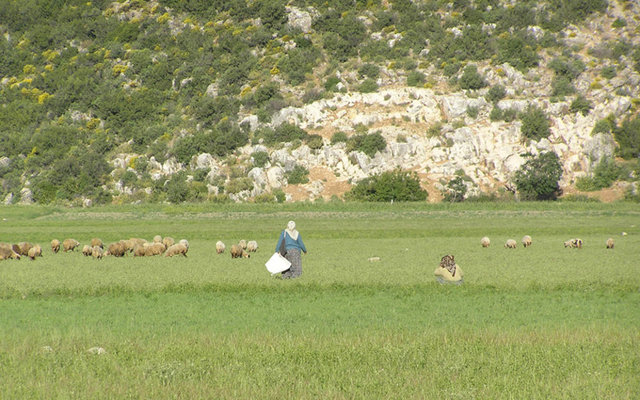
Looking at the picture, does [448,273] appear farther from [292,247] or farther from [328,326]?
[328,326]

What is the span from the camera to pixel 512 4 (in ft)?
438

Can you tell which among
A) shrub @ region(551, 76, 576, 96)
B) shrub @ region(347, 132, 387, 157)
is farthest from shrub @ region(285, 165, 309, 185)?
shrub @ region(551, 76, 576, 96)

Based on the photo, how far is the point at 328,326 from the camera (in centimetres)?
1791

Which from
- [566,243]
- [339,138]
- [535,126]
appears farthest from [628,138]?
[566,243]

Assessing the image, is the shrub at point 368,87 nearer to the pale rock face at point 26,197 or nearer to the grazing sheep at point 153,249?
the pale rock face at point 26,197

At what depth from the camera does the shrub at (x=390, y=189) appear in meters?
93.9

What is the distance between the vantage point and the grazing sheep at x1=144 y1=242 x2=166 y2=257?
38.4 metres

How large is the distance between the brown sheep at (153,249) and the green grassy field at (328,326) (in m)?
1.48

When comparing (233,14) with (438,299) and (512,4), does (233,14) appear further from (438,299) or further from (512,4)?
(438,299)

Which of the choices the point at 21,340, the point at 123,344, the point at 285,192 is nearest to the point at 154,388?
the point at 123,344

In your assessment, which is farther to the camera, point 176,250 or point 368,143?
point 368,143

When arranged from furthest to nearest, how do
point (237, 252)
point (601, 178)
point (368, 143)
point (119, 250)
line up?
1. point (368, 143)
2. point (601, 178)
3. point (119, 250)
4. point (237, 252)

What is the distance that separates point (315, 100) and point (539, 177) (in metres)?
39.3

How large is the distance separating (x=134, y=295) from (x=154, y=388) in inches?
478
